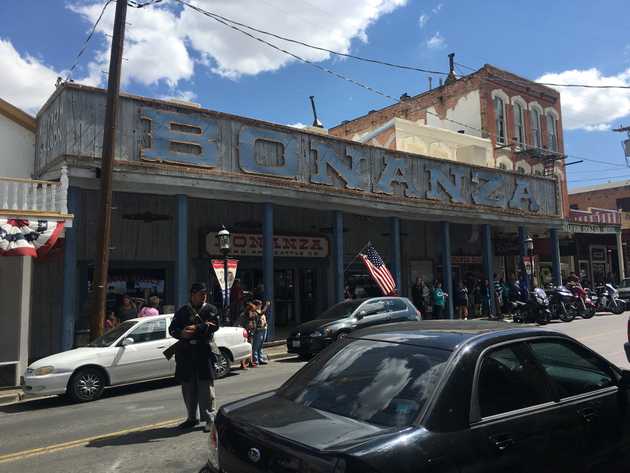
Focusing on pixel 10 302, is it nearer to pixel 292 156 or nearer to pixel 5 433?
pixel 5 433

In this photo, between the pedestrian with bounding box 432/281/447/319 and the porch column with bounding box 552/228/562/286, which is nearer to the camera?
the pedestrian with bounding box 432/281/447/319

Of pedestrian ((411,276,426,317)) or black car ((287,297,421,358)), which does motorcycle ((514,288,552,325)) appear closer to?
pedestrian ((411,276,426,317))

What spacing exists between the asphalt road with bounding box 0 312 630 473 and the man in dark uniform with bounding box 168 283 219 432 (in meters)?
0.43

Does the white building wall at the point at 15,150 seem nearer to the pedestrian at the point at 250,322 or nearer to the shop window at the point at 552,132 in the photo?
the pedestrian at the point at 250,322

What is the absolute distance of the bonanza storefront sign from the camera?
1769cm

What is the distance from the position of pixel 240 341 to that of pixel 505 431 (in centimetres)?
901

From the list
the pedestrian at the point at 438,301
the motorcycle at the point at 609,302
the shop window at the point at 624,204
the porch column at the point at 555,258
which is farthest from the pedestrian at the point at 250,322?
A: the shop window at the point at 624,204

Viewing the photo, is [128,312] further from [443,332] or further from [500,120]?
[500,120]

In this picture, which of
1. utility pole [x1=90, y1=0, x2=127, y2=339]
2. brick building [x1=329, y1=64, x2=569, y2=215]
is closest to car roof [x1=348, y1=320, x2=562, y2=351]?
utility pole [x1=90, y1=0, x2=127, y2=339]

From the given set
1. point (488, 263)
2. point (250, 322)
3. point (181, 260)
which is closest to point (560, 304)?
point (488, 263)

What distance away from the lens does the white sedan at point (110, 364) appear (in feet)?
30.1

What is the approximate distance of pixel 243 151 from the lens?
50.2 feet

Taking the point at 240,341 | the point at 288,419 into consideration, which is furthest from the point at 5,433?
the point at 288,419

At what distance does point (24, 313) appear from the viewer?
1151cm
